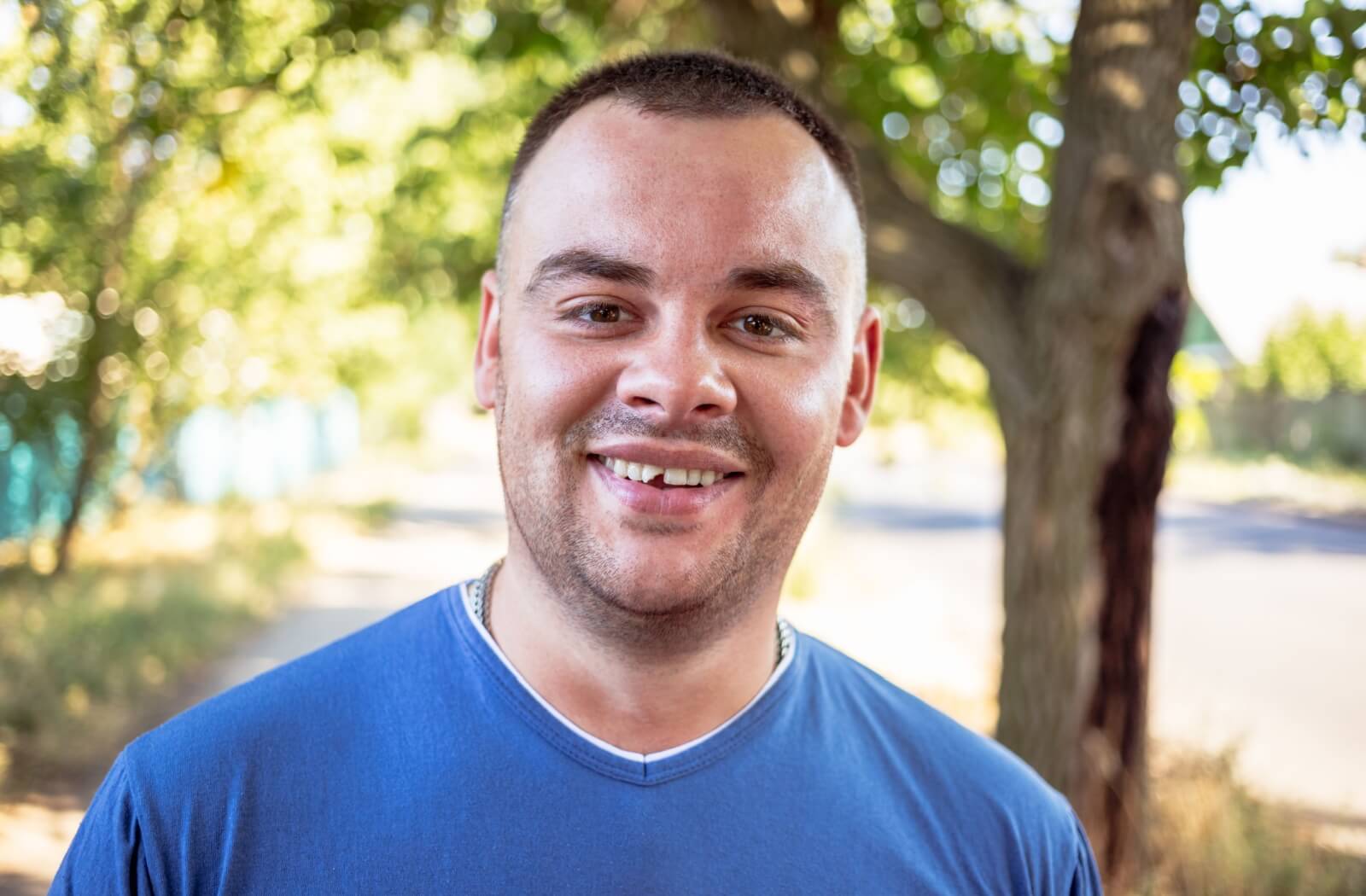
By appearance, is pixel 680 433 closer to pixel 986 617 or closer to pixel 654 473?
pixel 654 473

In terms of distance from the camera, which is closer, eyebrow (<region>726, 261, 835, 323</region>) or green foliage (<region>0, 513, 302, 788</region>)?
eyebrow (<region>726, 261, 835, 323</region>)

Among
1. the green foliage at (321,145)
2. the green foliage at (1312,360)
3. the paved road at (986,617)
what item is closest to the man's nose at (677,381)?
the green foliage at (321,145)

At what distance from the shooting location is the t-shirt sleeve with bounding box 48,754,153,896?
1.47m

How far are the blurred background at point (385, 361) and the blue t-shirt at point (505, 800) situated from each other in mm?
2594

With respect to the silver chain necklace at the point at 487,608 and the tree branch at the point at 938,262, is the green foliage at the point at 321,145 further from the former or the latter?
the silver chain necklace at the point at 487,608

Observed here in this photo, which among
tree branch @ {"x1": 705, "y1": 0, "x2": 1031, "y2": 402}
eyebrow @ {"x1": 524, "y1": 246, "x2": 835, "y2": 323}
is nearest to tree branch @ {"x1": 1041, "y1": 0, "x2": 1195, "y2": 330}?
tree branch @ {"x1": 705, "y1": 0, "x2": 1031, "y2": 402}

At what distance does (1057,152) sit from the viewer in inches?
173

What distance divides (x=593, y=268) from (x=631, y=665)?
1.84ft

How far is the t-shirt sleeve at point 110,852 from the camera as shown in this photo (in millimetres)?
1473

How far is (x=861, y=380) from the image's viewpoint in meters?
2.05

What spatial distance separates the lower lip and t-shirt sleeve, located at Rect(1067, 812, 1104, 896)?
763 mm

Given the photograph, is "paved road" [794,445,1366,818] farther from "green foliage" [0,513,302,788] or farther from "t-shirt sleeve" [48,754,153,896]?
"t-shirt sleeve" [48,754,153,896]

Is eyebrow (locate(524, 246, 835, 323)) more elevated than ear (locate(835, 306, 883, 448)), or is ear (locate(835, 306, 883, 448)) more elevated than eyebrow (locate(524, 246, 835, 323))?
eyebrow (locate(524, 246, 835, 323))

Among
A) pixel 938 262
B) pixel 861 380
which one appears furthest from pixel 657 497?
pixel 938 262
